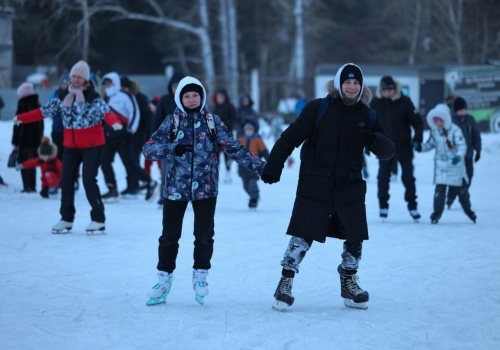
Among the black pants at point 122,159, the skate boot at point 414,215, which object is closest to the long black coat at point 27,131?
the black pants at point 122,159

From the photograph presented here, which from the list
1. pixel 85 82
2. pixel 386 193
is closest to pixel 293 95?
pixel 386 193

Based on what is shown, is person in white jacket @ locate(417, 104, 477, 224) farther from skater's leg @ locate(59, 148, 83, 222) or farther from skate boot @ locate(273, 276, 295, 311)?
skate boot @ locate(273, 276, 295, 311)

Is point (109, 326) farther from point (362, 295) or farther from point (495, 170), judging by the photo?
point (495, 170)

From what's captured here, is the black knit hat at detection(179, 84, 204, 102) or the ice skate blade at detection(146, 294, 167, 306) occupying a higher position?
the black knit hat at detection(179, 84, 204, 102)

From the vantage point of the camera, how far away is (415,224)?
9.95 metres

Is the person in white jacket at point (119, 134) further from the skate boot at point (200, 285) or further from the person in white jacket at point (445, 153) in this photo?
the skate boot at point (200, 285)

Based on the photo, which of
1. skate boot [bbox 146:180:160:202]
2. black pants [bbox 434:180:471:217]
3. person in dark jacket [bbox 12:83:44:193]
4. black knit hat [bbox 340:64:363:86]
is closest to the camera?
black knit hat [bbox 340:64:363:86]

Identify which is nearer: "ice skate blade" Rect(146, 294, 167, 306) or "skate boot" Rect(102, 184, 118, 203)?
"ice skate blade" Rect(146, 294, 167, 306)

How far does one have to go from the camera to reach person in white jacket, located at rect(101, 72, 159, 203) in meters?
11.9

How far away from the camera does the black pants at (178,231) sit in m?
5.52

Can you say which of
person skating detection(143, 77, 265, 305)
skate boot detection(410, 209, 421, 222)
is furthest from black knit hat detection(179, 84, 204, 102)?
skate boot detection(410, 209, 421, 222)

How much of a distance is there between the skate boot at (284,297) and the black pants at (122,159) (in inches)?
266

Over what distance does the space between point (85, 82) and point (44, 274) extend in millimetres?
2357

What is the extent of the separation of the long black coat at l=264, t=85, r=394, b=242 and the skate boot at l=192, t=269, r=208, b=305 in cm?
65
